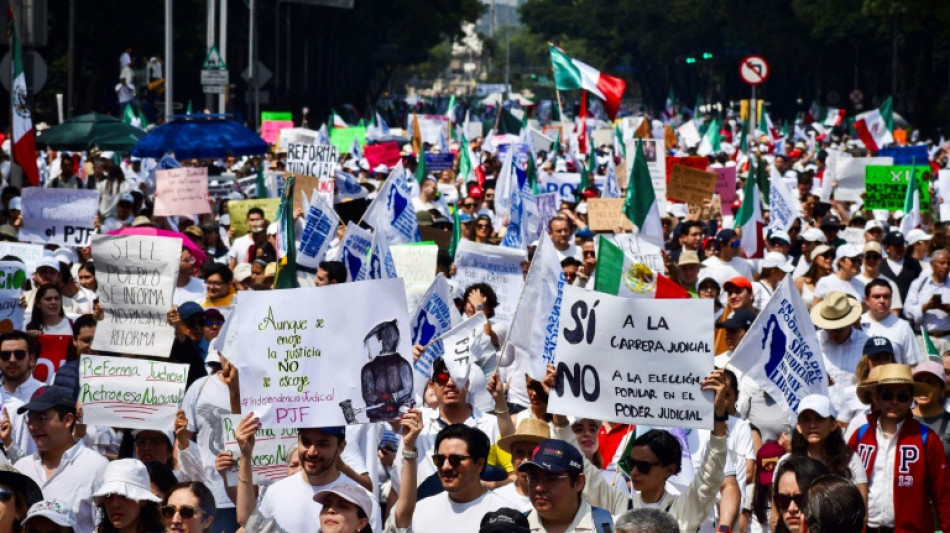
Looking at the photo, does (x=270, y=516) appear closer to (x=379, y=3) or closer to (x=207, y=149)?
(x=207, y=149)

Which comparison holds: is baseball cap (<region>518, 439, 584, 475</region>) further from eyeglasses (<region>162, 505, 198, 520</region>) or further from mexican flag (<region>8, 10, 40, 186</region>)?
mexican flag (<region>8, 10, 40, 186</region>)

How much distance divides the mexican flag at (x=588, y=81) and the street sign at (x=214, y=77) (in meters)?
8.53

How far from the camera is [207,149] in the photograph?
21.8 m

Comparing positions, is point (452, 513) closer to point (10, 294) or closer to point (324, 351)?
point (324, 351)

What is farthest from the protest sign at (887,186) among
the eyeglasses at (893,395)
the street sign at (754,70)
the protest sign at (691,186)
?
the street sign at (754,70)

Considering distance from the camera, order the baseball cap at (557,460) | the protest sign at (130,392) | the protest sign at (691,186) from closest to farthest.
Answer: the baseball cap at (557,460)
the protest sign at (130,392)
the protest sign at (691,186)

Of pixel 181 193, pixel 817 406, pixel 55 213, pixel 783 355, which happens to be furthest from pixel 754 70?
pixel 817 406

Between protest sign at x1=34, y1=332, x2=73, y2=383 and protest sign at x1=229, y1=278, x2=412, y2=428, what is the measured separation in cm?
323

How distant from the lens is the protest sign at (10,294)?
36.4 feet

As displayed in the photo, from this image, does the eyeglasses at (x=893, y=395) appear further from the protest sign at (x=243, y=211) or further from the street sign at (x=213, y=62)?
the street sign at (x=213, y=62)

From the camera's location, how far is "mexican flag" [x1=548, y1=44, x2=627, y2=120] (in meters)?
22.5

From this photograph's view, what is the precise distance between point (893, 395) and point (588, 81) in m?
15.0

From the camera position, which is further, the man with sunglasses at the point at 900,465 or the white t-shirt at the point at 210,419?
Answer: the white t-shirt at the point at 210,419

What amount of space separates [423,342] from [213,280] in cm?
210
